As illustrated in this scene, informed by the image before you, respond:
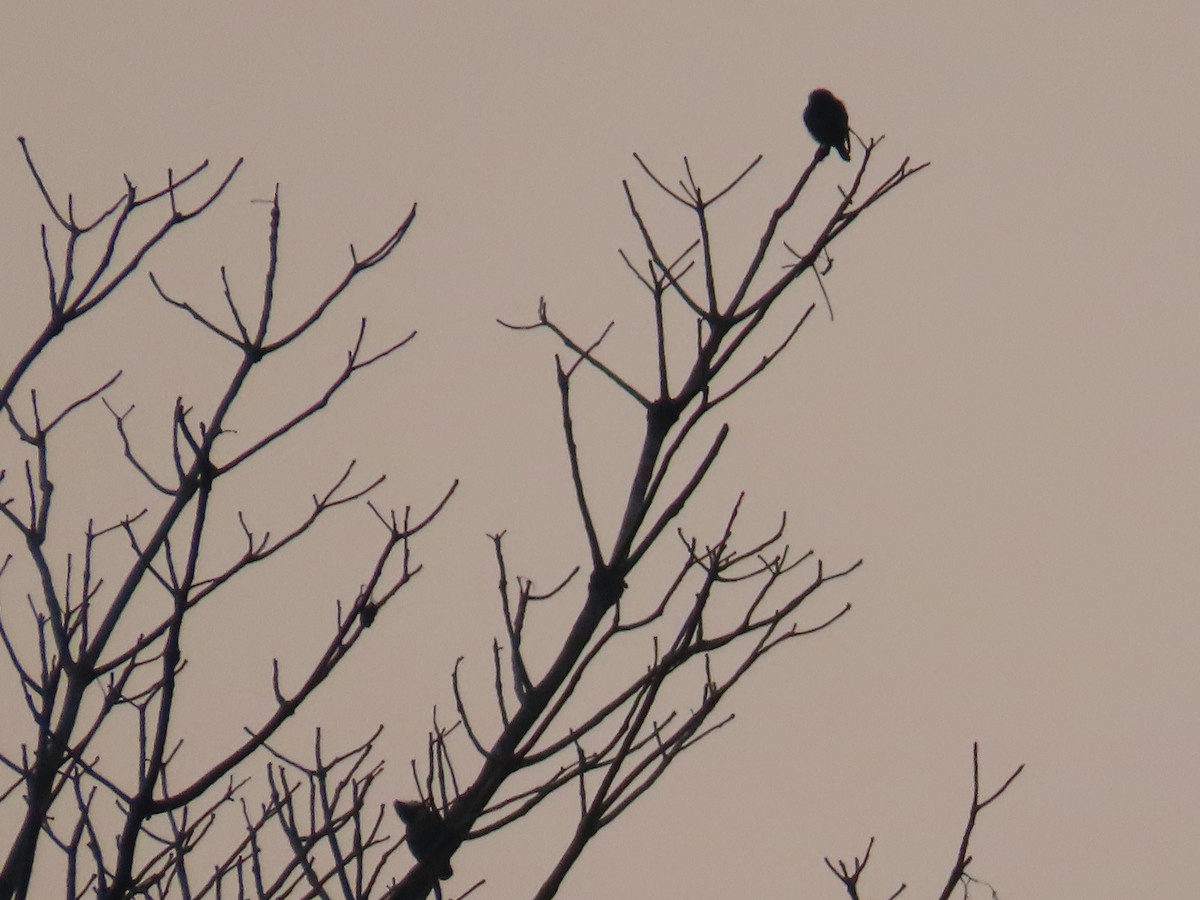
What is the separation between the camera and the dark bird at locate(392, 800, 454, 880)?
2371 millimetres

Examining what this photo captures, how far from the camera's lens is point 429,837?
2459 mm

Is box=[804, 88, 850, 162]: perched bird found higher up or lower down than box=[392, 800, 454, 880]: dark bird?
higher up

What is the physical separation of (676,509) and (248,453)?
96cm

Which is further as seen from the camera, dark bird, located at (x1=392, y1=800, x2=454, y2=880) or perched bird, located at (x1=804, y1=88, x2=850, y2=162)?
perched bird, located at (x1=804, y1=88, x2=850, y2=162)

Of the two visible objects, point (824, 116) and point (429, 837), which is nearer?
point (429, 837)

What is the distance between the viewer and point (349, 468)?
319 centimetres

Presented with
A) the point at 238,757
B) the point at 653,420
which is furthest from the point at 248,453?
the point at 653,420

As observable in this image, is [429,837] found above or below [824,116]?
below

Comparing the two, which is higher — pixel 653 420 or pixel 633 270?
pixel 633 270

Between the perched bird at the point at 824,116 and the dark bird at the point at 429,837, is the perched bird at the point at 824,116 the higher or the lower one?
the higher one

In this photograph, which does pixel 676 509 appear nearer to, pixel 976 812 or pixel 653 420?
pixel 653 420

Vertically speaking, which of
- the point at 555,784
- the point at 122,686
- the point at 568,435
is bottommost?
the point at 555,784

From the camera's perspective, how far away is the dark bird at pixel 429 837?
2.37 m

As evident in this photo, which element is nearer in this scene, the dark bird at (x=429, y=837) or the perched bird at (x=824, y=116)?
the dark bird at (x=429, y=837)
